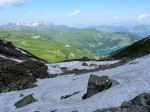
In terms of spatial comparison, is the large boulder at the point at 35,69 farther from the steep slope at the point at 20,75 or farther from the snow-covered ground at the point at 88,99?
the snow-covered ground at the point at 88,99

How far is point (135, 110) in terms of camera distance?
1783 centimetres

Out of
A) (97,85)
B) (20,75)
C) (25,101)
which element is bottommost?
(25,101)

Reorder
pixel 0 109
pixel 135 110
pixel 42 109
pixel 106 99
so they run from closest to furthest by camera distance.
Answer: pixel 135 110
pixel 106 99
pixel 42 109
pixel 0 109

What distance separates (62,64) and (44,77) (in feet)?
59.0

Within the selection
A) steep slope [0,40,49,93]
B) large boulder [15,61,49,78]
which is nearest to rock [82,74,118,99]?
steep slope [0,40,49,93]

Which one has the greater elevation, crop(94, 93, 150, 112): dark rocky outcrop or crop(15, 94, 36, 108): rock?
crop(94, 93, 150, 112): dark rocky outcrop

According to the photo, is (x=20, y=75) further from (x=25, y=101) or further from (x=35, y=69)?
(x=25, y=101)

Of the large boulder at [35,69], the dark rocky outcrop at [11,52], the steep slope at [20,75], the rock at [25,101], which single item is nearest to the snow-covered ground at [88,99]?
the rock at [25,101]

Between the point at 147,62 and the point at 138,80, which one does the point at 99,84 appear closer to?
the point at 138,80

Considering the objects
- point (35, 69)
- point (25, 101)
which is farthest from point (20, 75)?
point (25, 101)

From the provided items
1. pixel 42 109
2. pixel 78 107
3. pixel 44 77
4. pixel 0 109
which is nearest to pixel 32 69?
pixel 44 77

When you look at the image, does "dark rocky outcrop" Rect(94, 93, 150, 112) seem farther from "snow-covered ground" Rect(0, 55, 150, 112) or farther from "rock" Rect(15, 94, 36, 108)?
"rock" Rect(15, 94, 36, 108)

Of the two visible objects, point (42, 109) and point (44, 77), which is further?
point (44, 77)

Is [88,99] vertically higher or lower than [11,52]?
lower
